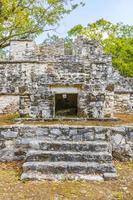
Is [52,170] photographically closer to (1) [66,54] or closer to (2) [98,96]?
(2) [98,96]

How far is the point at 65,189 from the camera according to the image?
7.36 meters

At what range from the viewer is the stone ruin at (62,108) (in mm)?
8297

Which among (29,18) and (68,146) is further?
(29,18)

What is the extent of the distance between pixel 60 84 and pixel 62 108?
11.0 ft

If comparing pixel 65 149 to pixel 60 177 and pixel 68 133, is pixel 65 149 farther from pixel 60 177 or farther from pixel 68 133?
pixel 60 177

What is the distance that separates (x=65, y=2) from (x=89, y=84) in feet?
18.9

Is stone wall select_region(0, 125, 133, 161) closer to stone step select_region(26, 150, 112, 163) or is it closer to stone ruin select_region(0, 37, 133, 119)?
stone step select_region(26, 150, 112, 163)

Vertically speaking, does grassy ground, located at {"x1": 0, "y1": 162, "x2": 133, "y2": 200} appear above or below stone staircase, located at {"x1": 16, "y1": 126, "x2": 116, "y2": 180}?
below

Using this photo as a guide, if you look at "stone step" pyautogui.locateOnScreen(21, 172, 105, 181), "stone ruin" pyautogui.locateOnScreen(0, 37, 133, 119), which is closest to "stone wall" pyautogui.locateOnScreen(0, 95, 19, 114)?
"stone ruin" pyautogui.locateOnScreen(0, 37, 133, 119)

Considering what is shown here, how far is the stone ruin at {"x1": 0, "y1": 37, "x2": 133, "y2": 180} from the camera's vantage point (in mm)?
8297

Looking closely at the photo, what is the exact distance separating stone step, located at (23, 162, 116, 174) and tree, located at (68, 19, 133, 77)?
81.4ft

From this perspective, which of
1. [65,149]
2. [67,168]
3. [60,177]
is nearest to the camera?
A: [60,177]

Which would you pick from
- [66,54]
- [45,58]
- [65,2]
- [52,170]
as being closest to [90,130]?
[52,170]

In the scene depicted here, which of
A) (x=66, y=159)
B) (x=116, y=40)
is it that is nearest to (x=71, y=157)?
(x=66, y=159)
